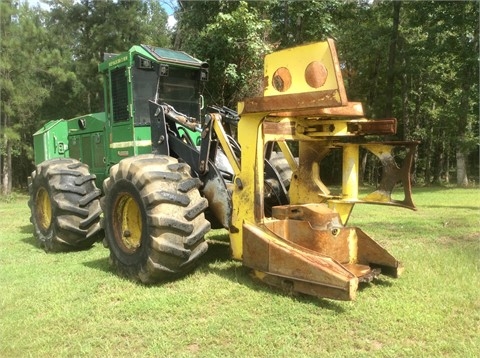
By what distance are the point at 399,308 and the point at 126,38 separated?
887 inches

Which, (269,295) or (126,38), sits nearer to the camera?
(269,295)

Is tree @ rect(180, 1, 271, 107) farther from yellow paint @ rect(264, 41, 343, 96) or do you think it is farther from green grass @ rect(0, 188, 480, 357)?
yellow paint @ rect(264, 41, 343, 96)

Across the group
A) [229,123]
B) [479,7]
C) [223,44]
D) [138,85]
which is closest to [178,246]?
[229,123]

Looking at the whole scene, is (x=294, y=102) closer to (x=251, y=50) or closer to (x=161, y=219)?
(x=161, y=219)

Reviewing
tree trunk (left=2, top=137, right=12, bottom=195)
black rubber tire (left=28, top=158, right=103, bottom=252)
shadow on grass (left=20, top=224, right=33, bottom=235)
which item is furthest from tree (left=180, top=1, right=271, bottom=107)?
tree trunk (left=2, top=137, right=12, bottom=195)

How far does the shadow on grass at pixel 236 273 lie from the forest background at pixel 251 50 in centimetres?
956

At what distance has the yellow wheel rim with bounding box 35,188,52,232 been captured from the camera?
7.33 metres

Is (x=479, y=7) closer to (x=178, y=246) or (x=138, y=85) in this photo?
(x=138, y=85)

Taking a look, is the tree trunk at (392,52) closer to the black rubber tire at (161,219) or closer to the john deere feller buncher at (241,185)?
the john deere feller buncher at (241,185)

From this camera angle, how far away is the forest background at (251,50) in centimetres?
1552

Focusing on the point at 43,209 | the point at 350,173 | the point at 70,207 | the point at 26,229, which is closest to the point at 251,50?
the point at 26,229

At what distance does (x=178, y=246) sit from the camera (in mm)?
4672

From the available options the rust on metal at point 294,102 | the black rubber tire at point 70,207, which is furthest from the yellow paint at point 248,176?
the black rubber tire at point 70,207

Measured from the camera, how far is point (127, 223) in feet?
18.0
